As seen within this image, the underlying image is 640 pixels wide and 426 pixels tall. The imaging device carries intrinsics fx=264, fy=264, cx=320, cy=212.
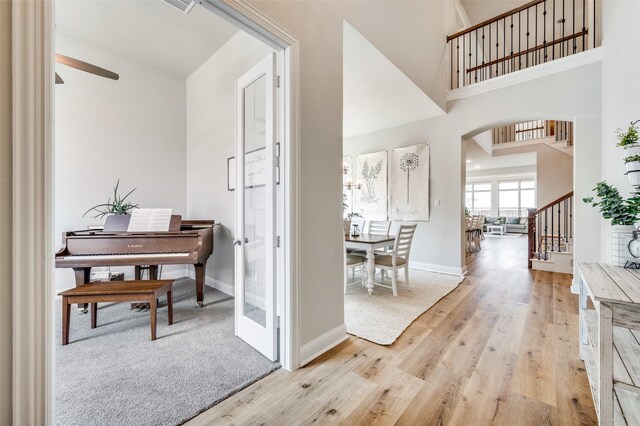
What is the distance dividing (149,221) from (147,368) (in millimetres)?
1583

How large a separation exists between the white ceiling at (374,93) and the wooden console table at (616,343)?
98.5 inches

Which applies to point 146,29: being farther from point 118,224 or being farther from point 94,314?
point 94,314

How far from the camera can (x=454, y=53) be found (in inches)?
177

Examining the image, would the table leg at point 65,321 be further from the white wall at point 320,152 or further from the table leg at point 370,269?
the table leg at point 370,269

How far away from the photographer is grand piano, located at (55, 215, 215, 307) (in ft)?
8.34

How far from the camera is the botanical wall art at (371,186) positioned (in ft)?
17.0

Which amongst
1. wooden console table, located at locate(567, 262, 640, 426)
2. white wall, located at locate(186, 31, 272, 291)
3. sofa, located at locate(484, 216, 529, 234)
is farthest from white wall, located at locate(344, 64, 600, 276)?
sofa, located at locate(484, 216, 529, 234)

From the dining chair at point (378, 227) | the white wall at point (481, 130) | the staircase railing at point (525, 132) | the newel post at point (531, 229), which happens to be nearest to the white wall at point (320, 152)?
the dining chair at point (378, 227)

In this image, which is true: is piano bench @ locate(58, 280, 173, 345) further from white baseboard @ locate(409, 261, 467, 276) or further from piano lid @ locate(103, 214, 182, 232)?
white baseboard @ locate(409, 261, 467, 276)

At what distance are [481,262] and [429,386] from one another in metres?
4.48

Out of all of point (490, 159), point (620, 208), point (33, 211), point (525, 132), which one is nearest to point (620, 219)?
point (620, 208)

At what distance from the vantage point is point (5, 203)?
2.60 feet

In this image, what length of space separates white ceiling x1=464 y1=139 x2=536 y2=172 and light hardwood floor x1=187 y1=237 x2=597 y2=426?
18.0ft

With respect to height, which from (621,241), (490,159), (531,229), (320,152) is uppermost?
(490,159)
